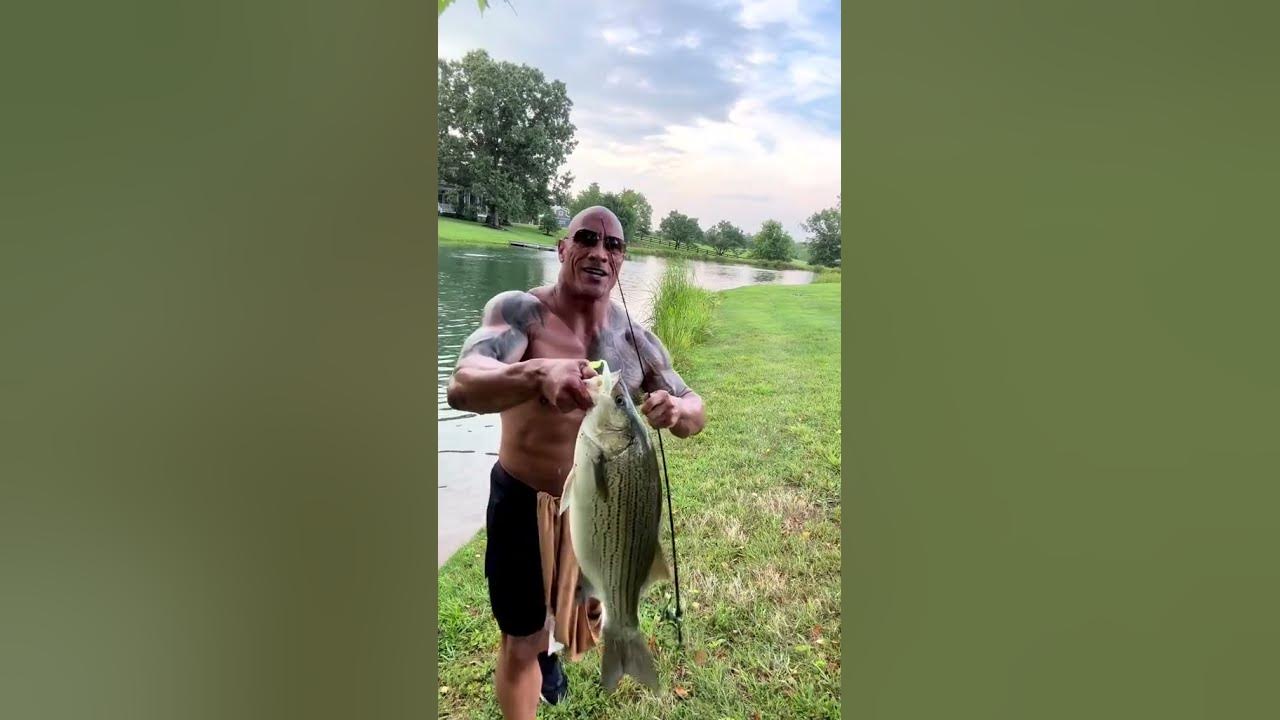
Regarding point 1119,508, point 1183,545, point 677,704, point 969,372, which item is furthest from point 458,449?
point 1183,545

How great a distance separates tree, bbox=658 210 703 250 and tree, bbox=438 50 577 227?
0.29 m

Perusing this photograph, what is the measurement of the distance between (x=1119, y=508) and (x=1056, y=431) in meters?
0.17

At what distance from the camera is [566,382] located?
1.52 m

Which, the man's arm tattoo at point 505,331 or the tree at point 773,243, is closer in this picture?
the man's arm tattoo at point 505,331

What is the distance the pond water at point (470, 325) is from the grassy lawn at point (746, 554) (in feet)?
0.29

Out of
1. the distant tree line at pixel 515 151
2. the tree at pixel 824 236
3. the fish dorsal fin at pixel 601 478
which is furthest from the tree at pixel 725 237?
the fish dorsal fin at pixel 601 478

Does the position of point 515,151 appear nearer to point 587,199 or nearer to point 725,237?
point 587,199

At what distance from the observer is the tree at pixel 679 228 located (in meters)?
1.79

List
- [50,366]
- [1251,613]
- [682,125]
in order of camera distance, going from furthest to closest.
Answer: [682,125] → [1251,613] → [50,366]

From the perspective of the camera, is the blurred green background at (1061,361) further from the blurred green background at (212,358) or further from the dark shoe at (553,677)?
the blurred green background at (212,358)

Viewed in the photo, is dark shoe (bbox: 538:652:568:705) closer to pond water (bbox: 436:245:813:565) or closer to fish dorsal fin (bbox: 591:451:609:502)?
pond water (bbox: 436:245:813:565)

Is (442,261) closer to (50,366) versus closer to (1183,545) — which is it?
(50,366)

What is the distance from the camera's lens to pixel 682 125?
183 cm

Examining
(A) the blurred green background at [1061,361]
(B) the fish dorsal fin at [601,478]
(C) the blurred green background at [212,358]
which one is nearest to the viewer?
(C) the blurred green background at [212,358]
